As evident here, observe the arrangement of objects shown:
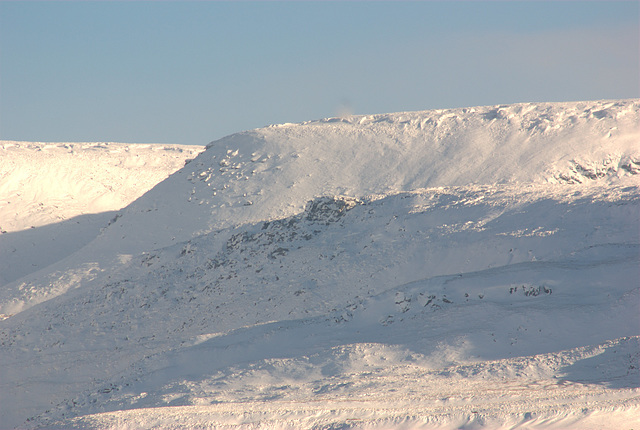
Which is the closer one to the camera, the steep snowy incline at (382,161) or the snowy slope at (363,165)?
the snowy slope at (363,165)

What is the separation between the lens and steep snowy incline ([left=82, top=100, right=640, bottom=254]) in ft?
128

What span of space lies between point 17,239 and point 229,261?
1120 inches

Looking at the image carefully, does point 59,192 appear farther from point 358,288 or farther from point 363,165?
point 358,288

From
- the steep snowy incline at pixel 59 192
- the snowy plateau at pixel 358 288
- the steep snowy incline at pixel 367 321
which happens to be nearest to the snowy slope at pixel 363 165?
the snowy plateau at pixel 358 288


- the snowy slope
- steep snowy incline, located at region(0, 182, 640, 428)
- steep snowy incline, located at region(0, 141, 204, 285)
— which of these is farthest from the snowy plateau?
steep snowy incline, located at region(0, 141, 204, 285)

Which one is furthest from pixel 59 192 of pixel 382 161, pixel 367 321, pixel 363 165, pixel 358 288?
pixel 367 321

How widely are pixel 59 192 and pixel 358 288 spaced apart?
43713mm

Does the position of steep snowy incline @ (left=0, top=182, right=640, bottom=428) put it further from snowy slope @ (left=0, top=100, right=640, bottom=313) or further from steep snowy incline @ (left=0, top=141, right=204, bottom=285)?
steep snowy incline @ (left=0, top=141, right=204, bottom=285)

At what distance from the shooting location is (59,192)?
58.9 metres

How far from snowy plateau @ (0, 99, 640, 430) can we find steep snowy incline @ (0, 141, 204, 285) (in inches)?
20.6

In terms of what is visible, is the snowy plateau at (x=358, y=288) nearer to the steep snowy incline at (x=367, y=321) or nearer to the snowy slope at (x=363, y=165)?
the steep snowy incline at (x=367, y=321)

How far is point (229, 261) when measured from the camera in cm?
2830

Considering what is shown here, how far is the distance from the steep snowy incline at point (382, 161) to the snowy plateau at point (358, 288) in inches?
6.8

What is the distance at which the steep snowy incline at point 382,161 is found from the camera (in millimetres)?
39062
